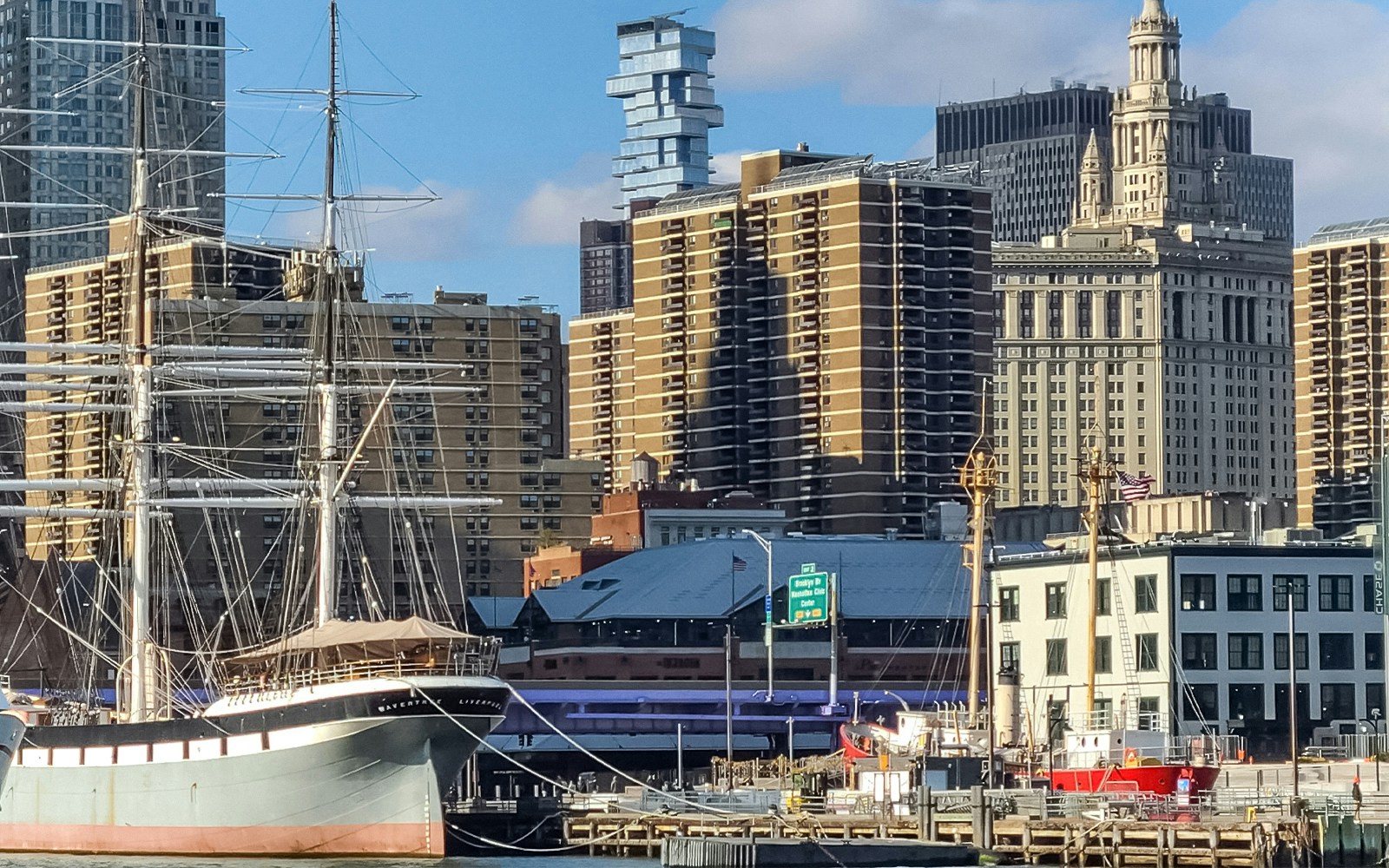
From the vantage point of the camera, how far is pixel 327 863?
88.2m

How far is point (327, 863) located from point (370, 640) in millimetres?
7667

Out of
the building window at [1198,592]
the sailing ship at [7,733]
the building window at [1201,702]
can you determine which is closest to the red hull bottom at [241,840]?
the sailing ship at [7,733]

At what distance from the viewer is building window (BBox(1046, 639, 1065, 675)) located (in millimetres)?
119688

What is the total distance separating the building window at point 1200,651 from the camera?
11431 centimetres

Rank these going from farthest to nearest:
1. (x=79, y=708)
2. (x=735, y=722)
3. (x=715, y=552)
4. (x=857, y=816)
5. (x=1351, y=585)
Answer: (x=715, y=552) → (x=735, y=722) → (x=1351, y=585) → (x=79, y=708) → (x=857, y=816)

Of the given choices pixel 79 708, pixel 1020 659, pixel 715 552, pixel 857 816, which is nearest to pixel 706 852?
pixel 857 816

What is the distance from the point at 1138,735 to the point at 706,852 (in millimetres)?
19858

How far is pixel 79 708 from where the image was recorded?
104 metres

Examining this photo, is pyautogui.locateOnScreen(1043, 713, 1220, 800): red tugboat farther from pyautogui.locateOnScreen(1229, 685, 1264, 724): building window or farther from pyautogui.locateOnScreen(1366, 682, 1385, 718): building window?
pyautogui.locateOnScreen(1366, 682, 1385, 718): building window

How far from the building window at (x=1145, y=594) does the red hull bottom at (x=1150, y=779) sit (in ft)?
84.9

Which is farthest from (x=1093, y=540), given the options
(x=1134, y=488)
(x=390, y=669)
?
(x=390, y=669)

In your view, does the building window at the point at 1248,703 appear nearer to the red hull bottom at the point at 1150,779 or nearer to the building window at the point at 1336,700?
the building window at the point at 1336,700

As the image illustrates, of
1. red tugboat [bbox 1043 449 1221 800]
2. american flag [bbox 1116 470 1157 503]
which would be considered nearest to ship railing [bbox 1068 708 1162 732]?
red tugboat [bbox 1043 449 1221 800]

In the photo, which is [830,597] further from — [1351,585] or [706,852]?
[706,852]
